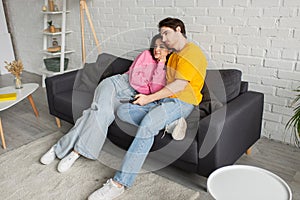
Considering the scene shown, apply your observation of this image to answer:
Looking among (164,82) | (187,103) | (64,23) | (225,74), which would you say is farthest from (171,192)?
(64,23)

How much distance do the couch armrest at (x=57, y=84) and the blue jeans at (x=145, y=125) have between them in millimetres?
871

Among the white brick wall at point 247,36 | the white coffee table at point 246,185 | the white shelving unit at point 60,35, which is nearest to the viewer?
the white coffee table at point 246,185

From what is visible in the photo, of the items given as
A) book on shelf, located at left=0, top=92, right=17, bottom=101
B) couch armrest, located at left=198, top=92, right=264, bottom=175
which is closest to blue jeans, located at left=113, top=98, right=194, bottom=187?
couch armrest, located at left=198, top=92, right=264, bottom=175

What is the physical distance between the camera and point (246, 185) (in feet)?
3.67

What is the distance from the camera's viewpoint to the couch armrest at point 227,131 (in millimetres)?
1508

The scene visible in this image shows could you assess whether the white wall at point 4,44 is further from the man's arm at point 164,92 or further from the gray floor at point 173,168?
the man's arm at point 164,92

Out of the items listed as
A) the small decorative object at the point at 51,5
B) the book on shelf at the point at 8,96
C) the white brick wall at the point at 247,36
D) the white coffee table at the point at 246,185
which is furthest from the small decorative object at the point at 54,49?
the white coffee table at the point at 246,185

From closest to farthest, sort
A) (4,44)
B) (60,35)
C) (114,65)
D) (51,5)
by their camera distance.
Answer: (114,65) < (51,5) < (60,35) < (4,44)

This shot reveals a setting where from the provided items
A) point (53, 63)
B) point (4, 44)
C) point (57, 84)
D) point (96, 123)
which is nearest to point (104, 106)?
point (96, 123)

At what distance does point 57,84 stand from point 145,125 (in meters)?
1.04

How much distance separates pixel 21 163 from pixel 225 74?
147 centimetres

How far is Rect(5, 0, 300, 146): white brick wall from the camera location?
1971 mm

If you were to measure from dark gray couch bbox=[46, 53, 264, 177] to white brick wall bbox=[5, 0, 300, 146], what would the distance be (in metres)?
0.30

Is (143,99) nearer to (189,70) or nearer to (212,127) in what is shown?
(189,70)
